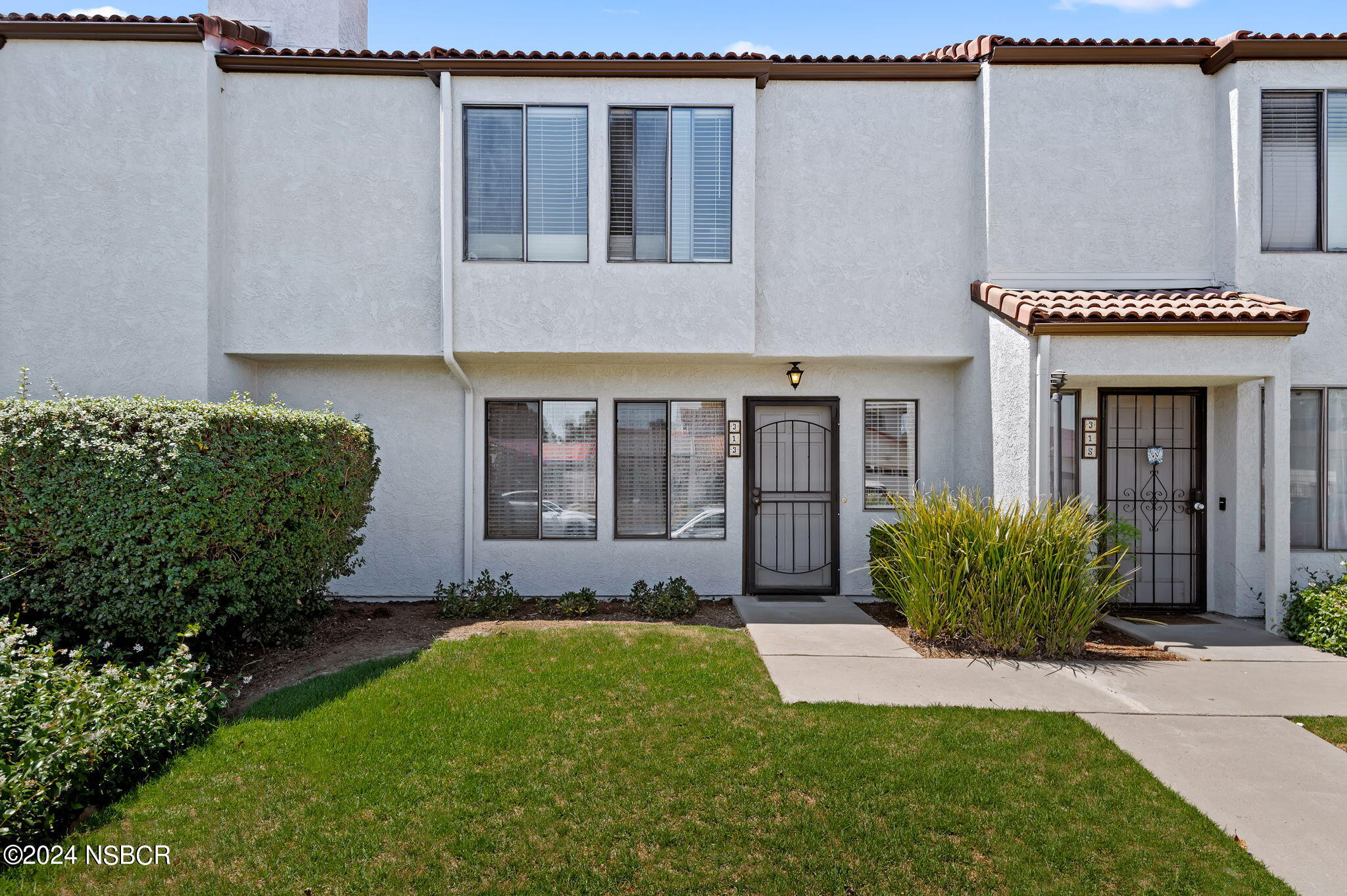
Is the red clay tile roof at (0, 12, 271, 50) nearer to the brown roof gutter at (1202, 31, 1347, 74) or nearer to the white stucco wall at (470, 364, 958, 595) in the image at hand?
the white stucco wall at (470, 364, 958, 595)

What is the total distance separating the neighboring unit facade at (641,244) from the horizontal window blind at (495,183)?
3 centimetres

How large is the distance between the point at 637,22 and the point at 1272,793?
37.8 ft

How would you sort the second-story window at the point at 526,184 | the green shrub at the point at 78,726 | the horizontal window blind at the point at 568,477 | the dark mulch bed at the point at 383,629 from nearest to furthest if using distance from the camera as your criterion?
the green shrub at the point at 78,726
the dark mulch bed at the point at 383,629
the second-story window at the point at 526,184
the horizontal window blind at the point at 568,477

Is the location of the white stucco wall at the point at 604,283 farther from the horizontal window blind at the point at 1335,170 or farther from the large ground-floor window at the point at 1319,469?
the horizontal window blind at the point at 1335,170

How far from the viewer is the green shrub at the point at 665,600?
8.55 m

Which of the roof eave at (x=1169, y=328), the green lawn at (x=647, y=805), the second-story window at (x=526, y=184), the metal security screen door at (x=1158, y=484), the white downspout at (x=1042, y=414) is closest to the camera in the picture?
the green lawn at (x=647, y=805)

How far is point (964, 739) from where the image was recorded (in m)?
5.04

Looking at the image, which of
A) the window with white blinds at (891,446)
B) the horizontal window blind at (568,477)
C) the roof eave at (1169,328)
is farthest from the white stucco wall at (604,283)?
the roof eave at (1169,328)

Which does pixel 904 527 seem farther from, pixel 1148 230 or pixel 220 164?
pixel 220 164

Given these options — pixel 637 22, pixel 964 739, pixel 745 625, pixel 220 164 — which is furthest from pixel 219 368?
pixel 964 739

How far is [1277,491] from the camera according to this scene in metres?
7.71

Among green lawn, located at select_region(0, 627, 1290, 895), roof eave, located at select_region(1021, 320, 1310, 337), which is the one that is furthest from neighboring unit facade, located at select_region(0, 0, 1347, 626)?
green lawn, located at select_region(0, 627, 1290, 895)

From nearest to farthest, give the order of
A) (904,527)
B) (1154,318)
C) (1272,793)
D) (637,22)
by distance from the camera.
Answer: (1272,793)
(1154,318)
(904,527)
(637,22)

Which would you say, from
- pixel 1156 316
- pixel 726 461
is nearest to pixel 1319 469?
pixel 1156 316
